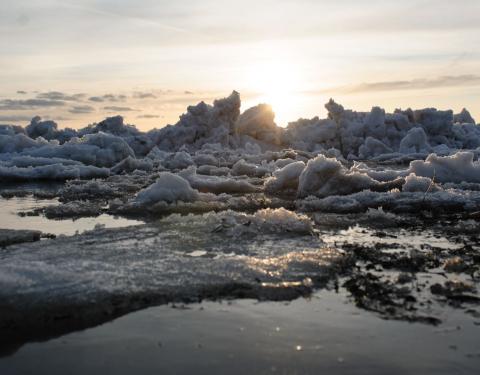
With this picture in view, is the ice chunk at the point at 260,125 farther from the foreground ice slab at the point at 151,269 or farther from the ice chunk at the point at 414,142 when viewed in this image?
the foreground ice slab at the point at 151,269

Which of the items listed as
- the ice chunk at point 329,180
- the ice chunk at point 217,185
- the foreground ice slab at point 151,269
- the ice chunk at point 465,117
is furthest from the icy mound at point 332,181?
the ice chunk at point 465,117

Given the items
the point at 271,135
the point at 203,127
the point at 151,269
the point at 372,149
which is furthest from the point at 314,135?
the point at 151,269

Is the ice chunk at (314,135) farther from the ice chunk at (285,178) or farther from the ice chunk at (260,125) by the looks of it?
the ice chunk at (285,178)

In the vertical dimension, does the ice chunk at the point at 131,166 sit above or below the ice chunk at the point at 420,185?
below

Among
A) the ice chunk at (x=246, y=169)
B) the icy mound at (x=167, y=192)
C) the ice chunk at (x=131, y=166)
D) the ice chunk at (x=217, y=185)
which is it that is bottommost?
the ice chunk at (x=131, y=166)

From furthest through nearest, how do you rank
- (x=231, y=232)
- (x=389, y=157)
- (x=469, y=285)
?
1. (x=389, y=157)
2. (x=231, y=232)
3. (x=469, y=285)

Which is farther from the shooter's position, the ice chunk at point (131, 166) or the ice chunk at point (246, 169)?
the ice chunk at point (131, 166)

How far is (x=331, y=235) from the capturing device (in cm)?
694

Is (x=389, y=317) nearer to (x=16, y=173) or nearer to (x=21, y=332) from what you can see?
(x=21, y=332)

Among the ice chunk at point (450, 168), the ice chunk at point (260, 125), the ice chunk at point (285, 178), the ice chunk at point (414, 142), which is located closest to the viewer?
the ice chunk at point (450, 168)

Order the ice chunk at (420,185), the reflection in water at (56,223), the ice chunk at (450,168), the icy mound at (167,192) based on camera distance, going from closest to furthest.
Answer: the reflection in water at (56,223)
the icy mound at (167,192)
the ice chunk at (420,185)
the ice chunk at (450,168)

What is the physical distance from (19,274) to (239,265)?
1.88 metres

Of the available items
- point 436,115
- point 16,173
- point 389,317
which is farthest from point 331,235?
point 436,115

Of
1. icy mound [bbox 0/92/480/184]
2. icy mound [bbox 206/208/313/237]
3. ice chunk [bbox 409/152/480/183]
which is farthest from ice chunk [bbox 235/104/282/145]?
icy mound [bbox 206/208/313/237]
